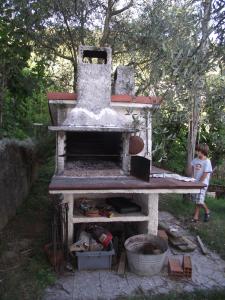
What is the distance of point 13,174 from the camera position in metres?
6.82

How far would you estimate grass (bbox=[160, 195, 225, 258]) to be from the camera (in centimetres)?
578

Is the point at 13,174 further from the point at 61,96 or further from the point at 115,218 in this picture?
the point at 115,218

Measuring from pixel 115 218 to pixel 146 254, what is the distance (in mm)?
741

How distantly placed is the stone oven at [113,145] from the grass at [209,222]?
3.97 ft

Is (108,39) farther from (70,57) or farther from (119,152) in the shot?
(119,152)

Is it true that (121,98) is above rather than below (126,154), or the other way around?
above

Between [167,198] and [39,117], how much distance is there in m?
4.99

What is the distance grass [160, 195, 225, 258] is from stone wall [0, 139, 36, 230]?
3.20 meters

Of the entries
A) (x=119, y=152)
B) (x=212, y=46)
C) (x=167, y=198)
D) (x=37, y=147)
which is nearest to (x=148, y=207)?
(x=119, y=152)

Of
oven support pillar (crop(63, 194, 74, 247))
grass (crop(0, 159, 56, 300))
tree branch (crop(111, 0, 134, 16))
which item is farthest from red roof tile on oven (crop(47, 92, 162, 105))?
tree branch (crop(111, 0, 134, 16))

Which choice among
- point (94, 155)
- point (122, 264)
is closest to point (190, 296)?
point (122, 264)

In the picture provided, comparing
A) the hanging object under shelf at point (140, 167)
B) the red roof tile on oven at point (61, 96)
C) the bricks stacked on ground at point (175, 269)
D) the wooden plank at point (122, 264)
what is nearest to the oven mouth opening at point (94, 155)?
the hanging object under shelf at point (140, 167)

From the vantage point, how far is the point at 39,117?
11148mm

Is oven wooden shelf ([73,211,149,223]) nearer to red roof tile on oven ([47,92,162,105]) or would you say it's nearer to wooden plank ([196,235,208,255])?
wooden plank ([196,235,208,255])
